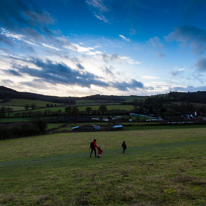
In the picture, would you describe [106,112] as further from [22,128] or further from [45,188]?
[45,188]

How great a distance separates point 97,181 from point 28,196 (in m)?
4.20

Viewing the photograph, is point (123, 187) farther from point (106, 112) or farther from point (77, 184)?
point (106, 112)

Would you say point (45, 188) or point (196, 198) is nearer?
point (196, 198)

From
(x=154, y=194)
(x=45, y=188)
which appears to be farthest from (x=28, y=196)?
(x=154, y=194)

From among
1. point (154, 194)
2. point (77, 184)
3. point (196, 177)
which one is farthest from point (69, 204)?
point (196, 177)

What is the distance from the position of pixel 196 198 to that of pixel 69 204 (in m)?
6.12

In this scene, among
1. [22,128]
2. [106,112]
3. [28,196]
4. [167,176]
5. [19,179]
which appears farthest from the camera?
[106,112]

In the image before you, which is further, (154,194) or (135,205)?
(154,194)

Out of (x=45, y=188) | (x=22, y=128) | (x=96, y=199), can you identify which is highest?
(x=96, y=199)

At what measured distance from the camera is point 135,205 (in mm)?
6148

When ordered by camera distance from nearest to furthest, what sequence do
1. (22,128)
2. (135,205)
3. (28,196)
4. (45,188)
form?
(135,205)
(28,196)
(45,188)
(22,128)

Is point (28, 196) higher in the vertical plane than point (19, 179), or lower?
higher

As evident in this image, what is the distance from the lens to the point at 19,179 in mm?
11148

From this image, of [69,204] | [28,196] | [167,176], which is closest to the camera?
[69,204]
